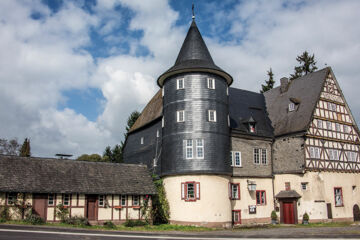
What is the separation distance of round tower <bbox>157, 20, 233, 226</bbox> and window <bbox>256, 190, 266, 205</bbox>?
5.40m

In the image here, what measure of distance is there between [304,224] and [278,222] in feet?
8.69

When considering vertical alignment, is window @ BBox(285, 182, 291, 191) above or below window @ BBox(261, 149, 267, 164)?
below

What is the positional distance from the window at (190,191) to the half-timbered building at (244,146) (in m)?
0.07

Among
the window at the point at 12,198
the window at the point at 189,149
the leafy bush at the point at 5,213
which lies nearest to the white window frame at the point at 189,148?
the window at the point at 189,149

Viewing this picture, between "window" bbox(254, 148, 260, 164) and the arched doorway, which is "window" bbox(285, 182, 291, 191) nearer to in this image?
"window" bbox(254, 148, 260, 164)

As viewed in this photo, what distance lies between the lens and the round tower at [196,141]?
25547 millimetres

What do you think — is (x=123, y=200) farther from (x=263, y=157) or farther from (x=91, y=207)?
(x=263, y=157)

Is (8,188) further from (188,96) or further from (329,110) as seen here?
(329,110)

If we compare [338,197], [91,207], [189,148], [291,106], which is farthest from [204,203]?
[291,106]

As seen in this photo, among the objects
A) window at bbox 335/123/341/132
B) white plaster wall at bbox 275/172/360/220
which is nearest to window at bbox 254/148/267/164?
white plaster wall at bbox 275/172/360/220

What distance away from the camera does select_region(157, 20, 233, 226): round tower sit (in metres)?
25.5

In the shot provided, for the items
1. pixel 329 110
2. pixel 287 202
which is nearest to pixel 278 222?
pixel 287 202

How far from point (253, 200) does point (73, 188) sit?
15.4m

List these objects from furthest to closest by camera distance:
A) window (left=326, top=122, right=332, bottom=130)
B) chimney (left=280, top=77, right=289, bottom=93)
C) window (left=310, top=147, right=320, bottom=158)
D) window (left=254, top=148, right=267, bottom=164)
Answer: chimney (left=280, top=77, right=289, bottom=93) → window (left=326, top=122, right=332, bottom=130) → window (left=254, top=148, right=267, bottom=164) → window (left=310, top=147, right=320, bottom=158)
